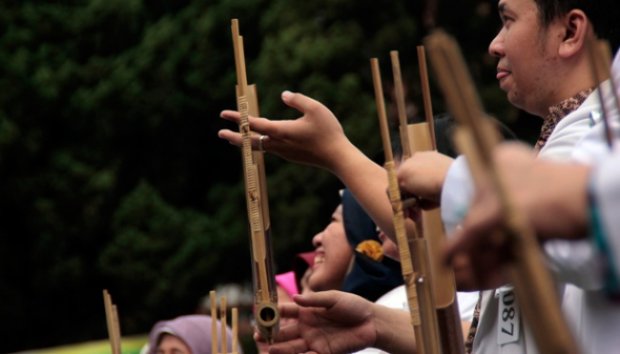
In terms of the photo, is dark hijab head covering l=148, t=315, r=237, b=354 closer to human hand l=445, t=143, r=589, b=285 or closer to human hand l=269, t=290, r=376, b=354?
human hand l=269, t=290, r=376, b=354

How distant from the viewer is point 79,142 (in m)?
16.8

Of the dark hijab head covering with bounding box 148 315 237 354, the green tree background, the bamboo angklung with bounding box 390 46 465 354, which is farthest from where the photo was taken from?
the green tree background

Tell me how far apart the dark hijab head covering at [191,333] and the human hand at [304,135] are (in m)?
2.38

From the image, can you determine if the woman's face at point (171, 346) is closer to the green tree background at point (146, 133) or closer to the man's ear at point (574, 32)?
the man's ear at point (574, 32)

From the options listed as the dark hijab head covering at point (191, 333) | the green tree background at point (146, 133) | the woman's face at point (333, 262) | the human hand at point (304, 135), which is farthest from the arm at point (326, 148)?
the green tree background at point (146, 133)

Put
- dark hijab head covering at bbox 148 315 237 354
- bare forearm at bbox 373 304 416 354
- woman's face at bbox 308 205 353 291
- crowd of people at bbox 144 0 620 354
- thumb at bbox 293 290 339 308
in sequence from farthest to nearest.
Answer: dark hijab head covering at bbox 148 315 237 354 → woman's face at bbox 308 205 353 291 → bare forearm at bbox 373 304 416 354 → thumb at bbox 293 290 339 308 → crowd of people at bbox 144 0 620 354

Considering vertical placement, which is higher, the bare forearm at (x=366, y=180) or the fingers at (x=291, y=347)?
the bare forearm at (x=366, y=180)

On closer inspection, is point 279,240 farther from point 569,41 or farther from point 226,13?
point 569,41

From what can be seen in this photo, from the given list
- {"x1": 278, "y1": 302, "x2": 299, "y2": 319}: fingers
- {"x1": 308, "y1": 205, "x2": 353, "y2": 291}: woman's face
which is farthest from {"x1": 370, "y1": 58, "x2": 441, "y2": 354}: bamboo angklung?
{"x1": 308, "y1": 205, "x2": 353, "y2": 291}: woman's face

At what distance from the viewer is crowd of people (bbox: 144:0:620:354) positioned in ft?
6.34

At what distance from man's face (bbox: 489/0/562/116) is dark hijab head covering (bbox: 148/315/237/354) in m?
2.58

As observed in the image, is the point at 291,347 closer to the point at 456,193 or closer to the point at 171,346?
the point at 456,193

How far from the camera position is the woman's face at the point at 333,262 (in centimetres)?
512

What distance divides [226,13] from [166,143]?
162 centimetres
